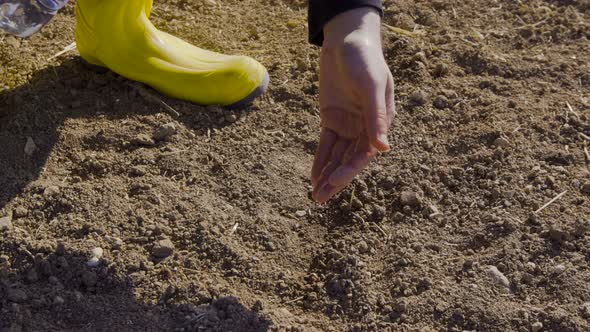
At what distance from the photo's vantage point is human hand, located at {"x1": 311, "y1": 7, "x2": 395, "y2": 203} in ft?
6.38

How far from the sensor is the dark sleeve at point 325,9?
6.87ft

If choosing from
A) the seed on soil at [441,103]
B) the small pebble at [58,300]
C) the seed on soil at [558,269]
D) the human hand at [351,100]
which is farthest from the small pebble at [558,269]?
the small pebble at [58,300]

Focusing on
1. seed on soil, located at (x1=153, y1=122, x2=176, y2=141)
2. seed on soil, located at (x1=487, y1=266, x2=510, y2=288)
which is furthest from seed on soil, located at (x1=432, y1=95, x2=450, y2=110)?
seed on soil, located at (x1=153, y1=122, x2=176, y2=141)

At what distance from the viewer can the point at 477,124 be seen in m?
2.55

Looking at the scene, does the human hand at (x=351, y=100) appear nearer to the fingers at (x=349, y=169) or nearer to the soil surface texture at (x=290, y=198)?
the fingers at (x=349, y=169)

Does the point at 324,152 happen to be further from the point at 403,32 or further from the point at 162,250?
the point at 403,32

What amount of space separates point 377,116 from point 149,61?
0.86m

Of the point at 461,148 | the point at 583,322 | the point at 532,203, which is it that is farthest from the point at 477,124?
the point at 583,322

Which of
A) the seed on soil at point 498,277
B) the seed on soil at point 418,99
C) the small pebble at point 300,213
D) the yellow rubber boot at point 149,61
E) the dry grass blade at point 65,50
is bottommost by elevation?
the seed on soil at point 498,277

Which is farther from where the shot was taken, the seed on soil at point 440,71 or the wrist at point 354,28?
the seed on soil at point 440,71

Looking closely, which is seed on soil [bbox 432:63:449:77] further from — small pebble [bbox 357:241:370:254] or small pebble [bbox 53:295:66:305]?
small pebble [bbox 53:295:66:305]

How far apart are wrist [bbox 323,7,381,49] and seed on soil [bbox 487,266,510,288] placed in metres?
0.61

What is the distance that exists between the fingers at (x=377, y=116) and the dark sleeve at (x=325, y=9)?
0.24 m

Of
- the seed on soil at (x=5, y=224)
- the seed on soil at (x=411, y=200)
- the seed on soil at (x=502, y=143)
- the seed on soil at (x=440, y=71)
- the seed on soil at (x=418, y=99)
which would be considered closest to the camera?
the seed on soil at (x=5, y=224)
